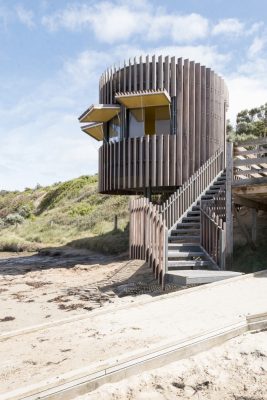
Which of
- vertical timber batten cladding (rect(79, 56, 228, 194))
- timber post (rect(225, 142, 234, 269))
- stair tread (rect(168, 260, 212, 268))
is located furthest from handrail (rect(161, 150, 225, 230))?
timber post (rect(225, 142, 234, 269))

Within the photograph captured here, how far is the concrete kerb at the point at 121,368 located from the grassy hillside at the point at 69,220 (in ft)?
50.1

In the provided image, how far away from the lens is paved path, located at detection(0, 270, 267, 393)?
4.18 metres

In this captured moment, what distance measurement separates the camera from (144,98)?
1571 centimetres

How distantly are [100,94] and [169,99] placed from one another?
4.03 m

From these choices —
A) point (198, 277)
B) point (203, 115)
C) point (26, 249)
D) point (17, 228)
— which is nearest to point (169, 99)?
point (203, 115)

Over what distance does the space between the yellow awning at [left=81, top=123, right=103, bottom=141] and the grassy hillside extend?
5.60 meters

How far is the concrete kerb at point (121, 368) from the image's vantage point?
3.52 meters

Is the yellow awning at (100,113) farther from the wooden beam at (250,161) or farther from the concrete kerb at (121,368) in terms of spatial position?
the concrete kerb at (121,368)

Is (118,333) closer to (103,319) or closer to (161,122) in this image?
(103,319)

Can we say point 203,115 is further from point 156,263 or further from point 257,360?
point 257,360

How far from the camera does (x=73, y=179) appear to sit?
5978cm

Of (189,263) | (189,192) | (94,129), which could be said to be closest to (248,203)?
(189,192)

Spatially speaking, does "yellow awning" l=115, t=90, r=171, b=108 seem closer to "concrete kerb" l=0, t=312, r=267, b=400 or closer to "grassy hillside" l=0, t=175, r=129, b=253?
"grassy hillside" l=0, t=175, r=129, b=253

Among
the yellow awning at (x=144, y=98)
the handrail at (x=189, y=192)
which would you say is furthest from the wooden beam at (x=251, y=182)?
the yellow awning at (x=144, y=98)
